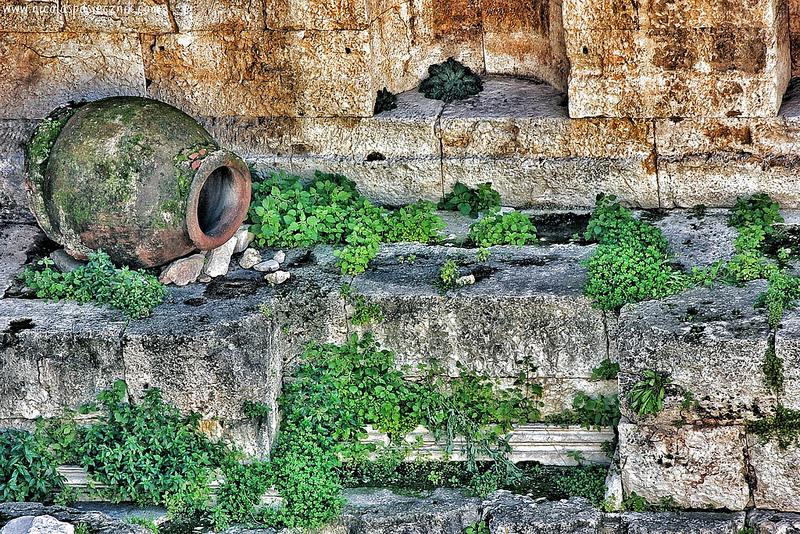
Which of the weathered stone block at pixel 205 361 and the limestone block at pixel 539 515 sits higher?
the weathered stone block at pixel 205 361


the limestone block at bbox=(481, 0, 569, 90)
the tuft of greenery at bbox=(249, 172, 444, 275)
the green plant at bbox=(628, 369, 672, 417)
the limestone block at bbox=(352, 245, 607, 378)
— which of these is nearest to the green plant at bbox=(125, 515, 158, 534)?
the limestone block at bbox=(352, 245, 607, 378)

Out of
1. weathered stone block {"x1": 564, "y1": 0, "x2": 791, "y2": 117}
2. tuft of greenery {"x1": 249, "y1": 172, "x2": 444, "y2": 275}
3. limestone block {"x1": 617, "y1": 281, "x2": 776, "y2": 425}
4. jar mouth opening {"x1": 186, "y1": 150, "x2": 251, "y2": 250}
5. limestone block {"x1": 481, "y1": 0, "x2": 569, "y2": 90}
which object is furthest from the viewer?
limestone block {"x1": 481, "y1": 0, "x2": 569, "y2": 90}

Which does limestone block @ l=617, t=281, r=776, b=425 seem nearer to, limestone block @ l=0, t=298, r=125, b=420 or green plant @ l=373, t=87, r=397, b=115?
green plant @ l=373, t=87, r=397, b=115

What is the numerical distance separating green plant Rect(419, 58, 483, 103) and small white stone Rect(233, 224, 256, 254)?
1.57m

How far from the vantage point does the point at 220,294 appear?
743 centimetres

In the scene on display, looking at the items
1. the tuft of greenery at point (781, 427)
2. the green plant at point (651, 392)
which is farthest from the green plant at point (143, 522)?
the tuft of greenery at point (781, 427)

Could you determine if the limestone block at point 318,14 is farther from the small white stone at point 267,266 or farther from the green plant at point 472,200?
the small white stone at point 267,266

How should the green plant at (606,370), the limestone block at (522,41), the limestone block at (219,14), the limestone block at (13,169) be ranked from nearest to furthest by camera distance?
the green plant at (606,370) → the limestone block at (219,14) → the limestone block at (13,169) → the limestone block at (522,41)

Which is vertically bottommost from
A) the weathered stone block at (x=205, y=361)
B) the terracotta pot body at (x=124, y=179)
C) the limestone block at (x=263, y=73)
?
the weathered stone block at (x=205, y=361)

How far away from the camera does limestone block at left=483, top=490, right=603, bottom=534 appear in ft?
22.0

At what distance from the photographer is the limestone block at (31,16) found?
821 centimetres

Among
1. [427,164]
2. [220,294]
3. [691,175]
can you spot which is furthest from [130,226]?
[691,175]

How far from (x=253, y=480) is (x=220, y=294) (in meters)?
1.06

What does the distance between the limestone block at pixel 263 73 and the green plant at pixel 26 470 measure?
2464 mm
